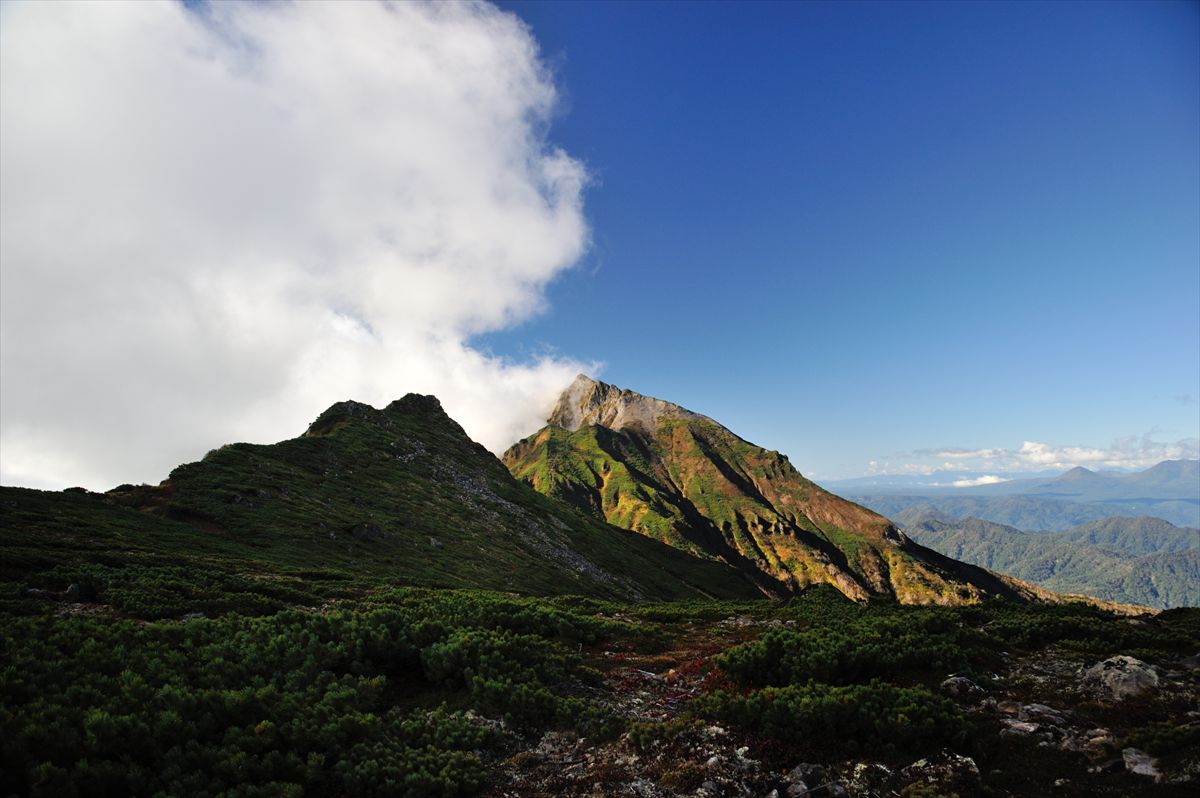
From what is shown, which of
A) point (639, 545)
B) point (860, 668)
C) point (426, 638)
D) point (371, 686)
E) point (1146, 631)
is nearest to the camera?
point (371, 686)

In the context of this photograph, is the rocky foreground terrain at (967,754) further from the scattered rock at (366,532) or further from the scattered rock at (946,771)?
the scattered rock at (366,532)

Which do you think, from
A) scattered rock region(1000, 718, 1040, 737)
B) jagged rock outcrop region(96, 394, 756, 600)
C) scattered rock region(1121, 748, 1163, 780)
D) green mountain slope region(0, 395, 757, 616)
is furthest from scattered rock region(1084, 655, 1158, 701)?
jagged rock outcrop region(96, 394, 756, 600)

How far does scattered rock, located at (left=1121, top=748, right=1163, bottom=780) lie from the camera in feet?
33.6

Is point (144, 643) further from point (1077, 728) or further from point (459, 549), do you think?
point (459, 549)

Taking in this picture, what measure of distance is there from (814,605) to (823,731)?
22.1 m

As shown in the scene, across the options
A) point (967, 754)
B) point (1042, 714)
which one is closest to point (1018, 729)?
point (1042, 714)

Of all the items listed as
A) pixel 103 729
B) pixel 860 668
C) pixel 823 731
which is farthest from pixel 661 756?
pixel 103 729

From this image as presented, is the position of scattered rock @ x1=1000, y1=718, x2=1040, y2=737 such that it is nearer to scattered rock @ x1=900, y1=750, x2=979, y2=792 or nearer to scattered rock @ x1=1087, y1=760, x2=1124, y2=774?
scattered rock @ x1=1087, y1=760, x2=1124, y2=774

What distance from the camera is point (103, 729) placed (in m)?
10.5

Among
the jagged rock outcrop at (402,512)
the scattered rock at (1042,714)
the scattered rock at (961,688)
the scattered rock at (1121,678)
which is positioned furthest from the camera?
the jagged rock outcrop at (402,512)

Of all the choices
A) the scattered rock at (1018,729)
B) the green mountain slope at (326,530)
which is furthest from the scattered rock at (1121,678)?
the green mountain slope at (326,530)

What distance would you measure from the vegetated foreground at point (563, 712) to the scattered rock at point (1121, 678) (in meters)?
0.06

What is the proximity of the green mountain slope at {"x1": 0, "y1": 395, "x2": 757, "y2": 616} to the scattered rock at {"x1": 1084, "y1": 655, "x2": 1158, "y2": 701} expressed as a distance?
32157mm

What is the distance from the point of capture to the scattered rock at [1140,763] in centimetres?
1023
